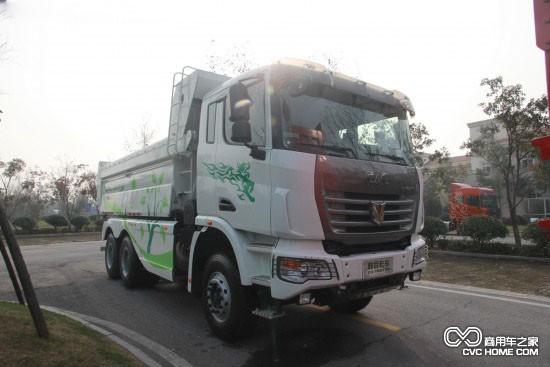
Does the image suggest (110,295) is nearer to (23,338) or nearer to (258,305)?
(23,338)

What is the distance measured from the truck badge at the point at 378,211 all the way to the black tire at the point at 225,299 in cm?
170

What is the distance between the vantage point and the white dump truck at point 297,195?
3756 mm

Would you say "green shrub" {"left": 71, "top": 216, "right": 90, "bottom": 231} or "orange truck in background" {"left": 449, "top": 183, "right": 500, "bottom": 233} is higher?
"orange truck in background" {"left": 449, "top": 183, "right": 500, "bottom": 233}

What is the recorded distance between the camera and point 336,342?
176 inches

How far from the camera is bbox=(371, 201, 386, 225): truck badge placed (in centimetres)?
412

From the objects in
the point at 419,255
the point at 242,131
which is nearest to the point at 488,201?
the point at 419,255

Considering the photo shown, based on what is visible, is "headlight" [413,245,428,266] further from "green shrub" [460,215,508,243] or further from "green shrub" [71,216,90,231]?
"green shrub" [71,216,90,231]

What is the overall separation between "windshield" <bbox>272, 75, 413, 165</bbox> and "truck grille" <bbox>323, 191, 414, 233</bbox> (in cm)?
48

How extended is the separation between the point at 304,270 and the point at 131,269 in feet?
16.4

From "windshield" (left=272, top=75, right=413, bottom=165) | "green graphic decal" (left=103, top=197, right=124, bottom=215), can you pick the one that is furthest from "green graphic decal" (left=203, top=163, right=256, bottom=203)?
"green graphic decal" (left=103, top=197, right=124, bottom=215)

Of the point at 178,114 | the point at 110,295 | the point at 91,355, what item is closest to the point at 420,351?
the point at 91,355

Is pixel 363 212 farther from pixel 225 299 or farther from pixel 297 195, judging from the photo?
pixel 225 299

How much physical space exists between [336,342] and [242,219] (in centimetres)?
184

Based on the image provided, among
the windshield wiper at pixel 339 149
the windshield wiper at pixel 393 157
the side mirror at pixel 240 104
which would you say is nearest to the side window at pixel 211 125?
the side mirror at pixel 240 104
